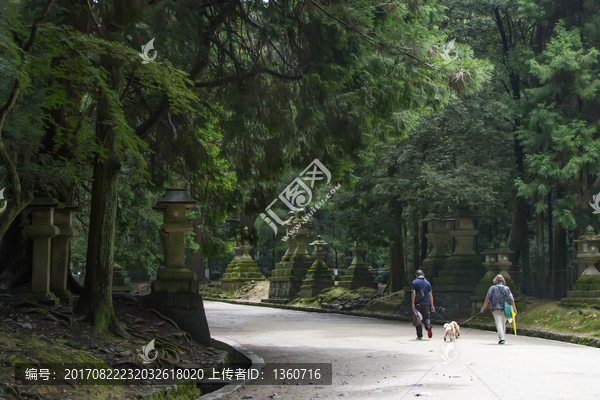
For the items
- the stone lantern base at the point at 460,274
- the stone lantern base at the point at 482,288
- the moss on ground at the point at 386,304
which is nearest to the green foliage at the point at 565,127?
the stone lantern base at the point at 482,288

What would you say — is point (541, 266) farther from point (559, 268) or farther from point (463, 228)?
point (463, 228)

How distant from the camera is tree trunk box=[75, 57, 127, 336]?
386 inches

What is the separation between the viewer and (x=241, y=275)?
36.6 metres

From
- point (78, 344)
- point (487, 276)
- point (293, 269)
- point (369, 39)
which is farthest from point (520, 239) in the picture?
point (78, 344)

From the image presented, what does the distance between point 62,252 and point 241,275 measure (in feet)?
81.0

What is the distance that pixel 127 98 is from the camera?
1325cm

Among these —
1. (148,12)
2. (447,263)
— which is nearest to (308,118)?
(148,12)

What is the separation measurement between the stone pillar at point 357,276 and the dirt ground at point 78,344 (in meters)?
17.0

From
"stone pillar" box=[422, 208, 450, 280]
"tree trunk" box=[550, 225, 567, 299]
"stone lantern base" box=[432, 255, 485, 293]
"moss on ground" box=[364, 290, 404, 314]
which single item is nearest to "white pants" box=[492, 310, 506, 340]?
"stone lantern base" box=[432, 255, 485, 293]

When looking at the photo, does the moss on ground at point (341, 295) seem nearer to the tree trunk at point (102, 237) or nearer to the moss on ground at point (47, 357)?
the tree trunk at point (102, 237)

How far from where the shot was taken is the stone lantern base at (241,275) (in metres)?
36.4

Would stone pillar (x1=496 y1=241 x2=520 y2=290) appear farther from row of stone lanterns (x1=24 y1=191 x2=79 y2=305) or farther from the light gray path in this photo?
row of stone lanterns (x1=24 y1=191 x2=79 y2=305)

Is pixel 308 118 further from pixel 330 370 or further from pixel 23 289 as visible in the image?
pixel 23 289

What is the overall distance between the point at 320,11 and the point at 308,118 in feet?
6.25
